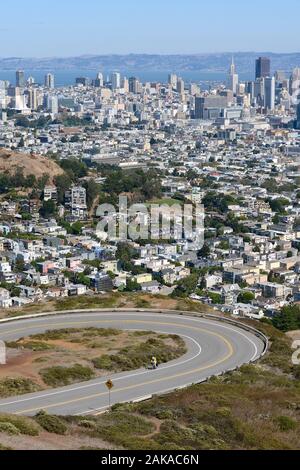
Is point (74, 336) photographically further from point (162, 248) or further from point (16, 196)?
point (16, 196)

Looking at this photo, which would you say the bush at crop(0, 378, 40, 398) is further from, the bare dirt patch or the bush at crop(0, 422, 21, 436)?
the bush at crop(0, 422, 21, 436)

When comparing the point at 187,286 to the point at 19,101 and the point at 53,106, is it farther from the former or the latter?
the point at 19,101

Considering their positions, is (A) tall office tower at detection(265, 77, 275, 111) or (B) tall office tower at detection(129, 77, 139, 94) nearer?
(A) tall office tower at detection(265, 77, 275, 111)

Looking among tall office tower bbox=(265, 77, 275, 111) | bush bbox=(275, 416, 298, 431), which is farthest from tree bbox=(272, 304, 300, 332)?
tall office tower bbox=(265, 77, 275, 111)

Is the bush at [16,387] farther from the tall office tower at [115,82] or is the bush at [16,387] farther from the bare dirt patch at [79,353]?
the tall office tower at [115,82]

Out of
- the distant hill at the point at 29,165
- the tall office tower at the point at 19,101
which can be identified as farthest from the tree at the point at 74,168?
the tall office tower at the point at 19,101

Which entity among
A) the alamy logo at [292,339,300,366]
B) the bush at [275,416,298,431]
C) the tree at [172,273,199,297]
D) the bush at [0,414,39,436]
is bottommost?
the tree at [172,273,199,297]

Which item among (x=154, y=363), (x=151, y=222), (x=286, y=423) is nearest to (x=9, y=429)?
(x=286, y=423)

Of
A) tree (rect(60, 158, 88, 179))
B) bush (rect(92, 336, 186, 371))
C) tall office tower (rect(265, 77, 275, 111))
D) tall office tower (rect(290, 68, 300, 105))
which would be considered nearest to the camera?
bush (rect(92, 336, 186, 371))
